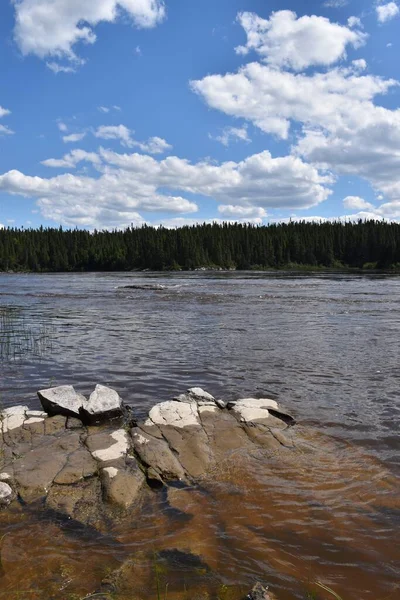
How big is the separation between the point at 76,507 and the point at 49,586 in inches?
63.2

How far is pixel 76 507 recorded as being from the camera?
6.49 metres

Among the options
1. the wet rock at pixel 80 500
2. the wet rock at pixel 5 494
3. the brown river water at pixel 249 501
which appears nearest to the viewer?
the brown river water at pixel 249 501

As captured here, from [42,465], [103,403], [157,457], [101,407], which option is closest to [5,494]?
[42,465]

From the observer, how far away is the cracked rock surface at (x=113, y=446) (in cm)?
677

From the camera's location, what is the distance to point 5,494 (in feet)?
21.7

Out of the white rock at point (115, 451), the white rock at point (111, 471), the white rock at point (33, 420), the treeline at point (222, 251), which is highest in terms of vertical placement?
the treeline at point (222, 251)

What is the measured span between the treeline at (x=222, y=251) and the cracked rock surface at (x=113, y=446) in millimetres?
141016

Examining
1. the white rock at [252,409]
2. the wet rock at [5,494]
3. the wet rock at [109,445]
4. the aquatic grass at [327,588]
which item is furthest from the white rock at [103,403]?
the aquatic grass at [327,588]

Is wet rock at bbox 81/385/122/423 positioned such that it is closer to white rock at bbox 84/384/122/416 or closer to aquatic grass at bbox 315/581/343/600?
white rock at bbox 84/384/122/416

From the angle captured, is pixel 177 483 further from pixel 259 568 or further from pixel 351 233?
pixel 351 233

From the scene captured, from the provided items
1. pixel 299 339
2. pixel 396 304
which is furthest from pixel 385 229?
pixel 299 339

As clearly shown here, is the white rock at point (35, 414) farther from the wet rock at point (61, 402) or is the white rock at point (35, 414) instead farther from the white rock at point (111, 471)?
the white rock at point (111, 471)

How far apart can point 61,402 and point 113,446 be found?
2.23m

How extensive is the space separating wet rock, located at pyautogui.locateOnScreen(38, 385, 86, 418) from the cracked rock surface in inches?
0.8
